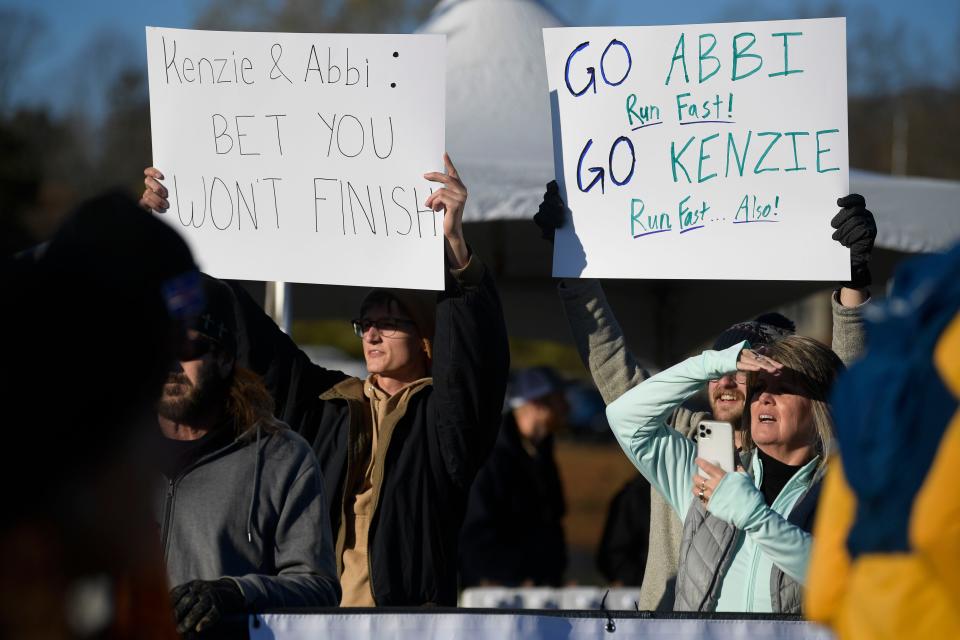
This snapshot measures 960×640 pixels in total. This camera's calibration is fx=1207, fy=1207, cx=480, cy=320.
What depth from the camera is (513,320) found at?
795 centimetres

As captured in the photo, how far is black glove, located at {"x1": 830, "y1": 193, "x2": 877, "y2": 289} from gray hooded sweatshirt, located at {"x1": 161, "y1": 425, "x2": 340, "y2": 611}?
61.7 inches

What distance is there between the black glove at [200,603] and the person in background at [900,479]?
1.38m

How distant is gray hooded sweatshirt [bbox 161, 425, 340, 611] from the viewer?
8.74 ft

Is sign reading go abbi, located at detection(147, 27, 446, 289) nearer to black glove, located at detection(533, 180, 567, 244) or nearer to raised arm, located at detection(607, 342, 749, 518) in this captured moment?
black glove, located at detection(533, 180, 567, 244)

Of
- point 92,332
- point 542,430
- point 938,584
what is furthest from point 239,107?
point 542,430

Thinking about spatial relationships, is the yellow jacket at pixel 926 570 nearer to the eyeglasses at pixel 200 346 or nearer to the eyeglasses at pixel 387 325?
the eyeglasses at pixel 200 346

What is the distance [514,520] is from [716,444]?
126 inches

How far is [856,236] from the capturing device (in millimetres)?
3262

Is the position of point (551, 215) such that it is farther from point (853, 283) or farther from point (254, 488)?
point (254, 488)

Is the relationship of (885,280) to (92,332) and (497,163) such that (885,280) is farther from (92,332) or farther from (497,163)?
(92,332)

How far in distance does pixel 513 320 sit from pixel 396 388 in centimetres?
444

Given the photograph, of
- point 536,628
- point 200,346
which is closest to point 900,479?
point 536,628

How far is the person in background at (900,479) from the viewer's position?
1.21 metres

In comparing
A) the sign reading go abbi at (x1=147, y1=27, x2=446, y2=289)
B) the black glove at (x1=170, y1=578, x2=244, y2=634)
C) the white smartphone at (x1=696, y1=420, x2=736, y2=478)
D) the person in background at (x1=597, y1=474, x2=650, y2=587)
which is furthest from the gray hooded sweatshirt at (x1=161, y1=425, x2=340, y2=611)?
the person in background at (x1=597, y1=474, x2=650, y2=587)
